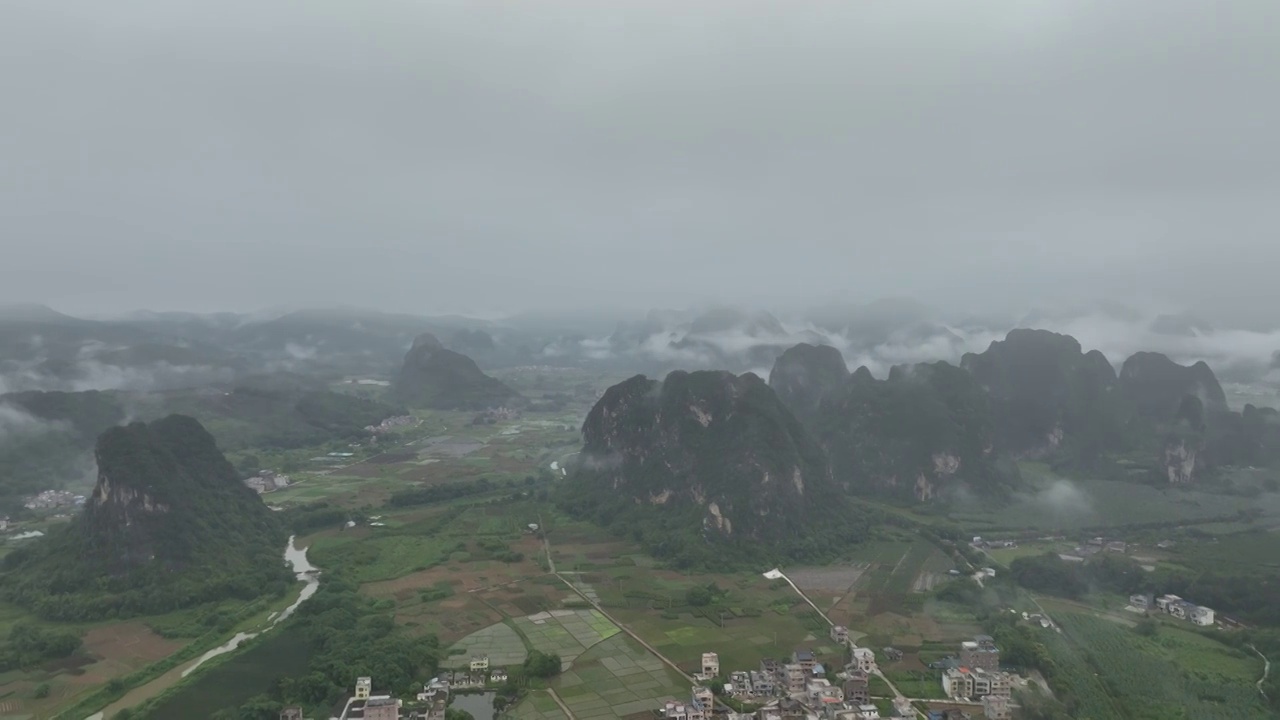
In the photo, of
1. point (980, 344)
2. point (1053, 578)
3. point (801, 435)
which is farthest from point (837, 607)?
point (980, 344)

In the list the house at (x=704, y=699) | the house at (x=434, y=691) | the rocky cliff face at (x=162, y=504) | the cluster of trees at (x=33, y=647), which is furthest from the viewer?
the rocky cliff face at (x=162, y=504)

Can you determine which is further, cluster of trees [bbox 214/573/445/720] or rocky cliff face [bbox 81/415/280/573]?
rocky cliff face [bbox 81/415/280/573]

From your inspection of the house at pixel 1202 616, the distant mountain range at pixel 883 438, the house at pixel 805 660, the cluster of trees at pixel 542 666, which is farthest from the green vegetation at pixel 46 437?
the house at pixel 1202 616

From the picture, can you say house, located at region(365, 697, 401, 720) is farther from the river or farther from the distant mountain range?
the distant mountain range

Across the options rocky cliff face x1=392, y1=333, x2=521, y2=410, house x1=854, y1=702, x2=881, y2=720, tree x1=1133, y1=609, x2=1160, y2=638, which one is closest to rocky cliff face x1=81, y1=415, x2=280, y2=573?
house x1=854, y1=702, x2=881, y2=720

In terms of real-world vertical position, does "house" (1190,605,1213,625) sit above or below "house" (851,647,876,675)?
above

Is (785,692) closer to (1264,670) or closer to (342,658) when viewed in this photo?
(342,658)

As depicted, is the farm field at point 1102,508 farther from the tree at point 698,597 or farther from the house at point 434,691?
the house at point 434,691
